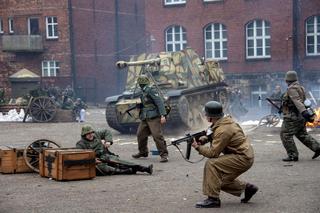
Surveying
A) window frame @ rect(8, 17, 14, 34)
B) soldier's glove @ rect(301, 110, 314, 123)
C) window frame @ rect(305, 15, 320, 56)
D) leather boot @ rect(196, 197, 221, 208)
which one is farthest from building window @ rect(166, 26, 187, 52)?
leather boot @ rect(196, 197, 221, 208)

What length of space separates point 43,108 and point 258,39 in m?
13.9

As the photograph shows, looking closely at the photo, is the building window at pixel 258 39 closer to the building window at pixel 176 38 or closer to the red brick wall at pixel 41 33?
the building window at pixel 176 38

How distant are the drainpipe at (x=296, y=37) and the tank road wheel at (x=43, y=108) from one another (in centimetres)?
1391

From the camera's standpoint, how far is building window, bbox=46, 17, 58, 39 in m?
36.5

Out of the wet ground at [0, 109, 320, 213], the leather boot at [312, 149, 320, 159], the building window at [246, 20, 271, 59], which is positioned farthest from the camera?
the building window at [246, 20, 271, 59]

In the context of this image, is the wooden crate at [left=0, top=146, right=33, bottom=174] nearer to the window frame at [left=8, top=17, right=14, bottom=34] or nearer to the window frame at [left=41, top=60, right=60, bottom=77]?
the window frame at [left=41, top=60, right=60, bottom=77]

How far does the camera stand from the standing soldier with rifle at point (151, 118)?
11.9 m

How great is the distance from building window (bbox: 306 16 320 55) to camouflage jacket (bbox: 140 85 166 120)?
20400 millimetres

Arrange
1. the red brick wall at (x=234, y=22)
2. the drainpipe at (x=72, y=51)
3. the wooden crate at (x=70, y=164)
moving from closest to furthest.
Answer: the wooden crate at (x=70, y=164) → the red brick wall at (x=234, y=22) → the drainpipe at (x=72, y=51)

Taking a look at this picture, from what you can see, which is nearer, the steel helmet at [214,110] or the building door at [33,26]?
the steel helmet at [214,110]

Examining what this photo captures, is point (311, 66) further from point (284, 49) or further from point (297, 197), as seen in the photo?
point (297, 197)

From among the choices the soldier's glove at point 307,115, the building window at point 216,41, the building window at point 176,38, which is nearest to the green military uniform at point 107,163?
the soldier's glove at point 307,115

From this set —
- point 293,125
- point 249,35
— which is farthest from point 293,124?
point 249,35

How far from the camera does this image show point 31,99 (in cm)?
2236
